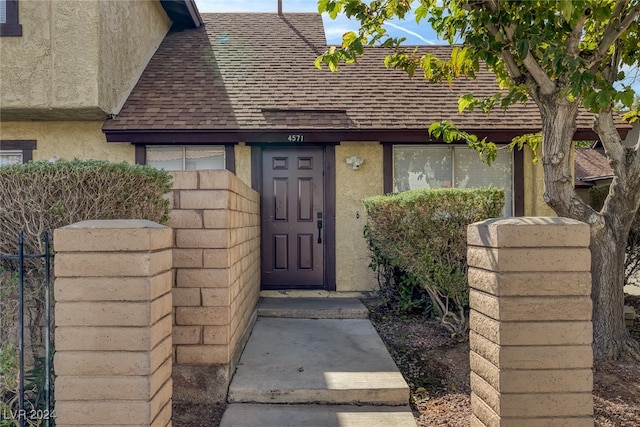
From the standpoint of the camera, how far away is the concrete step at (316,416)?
2969 millimetres

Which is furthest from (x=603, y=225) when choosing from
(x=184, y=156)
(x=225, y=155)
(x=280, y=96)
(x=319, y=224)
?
(x=184, y=156)

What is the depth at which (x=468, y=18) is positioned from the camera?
3.73m

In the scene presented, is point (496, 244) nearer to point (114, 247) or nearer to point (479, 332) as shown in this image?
point (479, 332)

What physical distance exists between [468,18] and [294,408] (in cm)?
358

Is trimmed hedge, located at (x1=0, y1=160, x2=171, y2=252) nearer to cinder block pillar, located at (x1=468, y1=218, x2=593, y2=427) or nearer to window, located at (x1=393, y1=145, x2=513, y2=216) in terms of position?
cinder block pillar, located at (x1=468, y1=218, x2=593, y2=427)

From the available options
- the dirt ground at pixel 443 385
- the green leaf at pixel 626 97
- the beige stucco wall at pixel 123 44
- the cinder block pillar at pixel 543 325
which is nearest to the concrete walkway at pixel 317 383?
the dirt ground at pixel 443 385

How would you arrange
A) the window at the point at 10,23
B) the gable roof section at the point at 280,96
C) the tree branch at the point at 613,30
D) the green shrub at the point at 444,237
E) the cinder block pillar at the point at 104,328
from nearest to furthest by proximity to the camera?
the cinder block pillar at the point at 104,328
the tree branch at the point at 613,30
the green shrub at the point at 444,237
the window at the point at 10,23
the gable roof section at the point at 280,96

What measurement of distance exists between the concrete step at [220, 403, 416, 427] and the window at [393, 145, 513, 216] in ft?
14.0

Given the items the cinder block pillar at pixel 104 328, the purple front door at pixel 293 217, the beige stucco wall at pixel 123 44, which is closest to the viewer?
the cinder block pillar at pixel 104 328

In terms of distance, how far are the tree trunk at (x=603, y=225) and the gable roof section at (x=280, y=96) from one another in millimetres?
2669

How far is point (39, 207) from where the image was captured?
264 cm

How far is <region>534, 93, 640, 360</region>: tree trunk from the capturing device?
Answer: 3920mm

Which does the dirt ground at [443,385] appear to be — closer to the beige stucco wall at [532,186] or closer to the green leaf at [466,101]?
the beige stucco wall at [532,186]

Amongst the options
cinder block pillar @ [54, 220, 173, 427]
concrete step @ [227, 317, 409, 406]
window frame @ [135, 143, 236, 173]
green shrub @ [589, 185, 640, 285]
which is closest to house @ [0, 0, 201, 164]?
window frame @ [135, 143, 236, 173]
